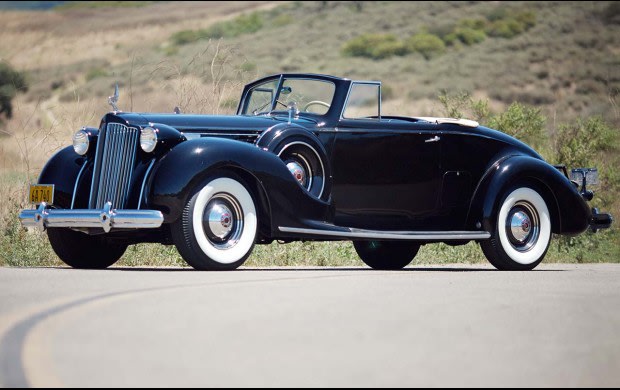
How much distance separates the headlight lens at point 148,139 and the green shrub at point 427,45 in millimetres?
52303

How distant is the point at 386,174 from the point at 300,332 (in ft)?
19.2

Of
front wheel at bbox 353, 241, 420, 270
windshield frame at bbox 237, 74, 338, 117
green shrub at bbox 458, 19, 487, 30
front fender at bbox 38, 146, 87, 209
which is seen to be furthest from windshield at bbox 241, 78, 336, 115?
green shrub at bbox 458, 19, 487, 30

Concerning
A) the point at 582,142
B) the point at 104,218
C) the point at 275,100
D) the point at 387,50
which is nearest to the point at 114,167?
the point at 104,218

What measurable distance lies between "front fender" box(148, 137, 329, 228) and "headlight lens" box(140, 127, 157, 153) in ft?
0.58

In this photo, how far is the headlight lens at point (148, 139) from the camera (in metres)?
11.0

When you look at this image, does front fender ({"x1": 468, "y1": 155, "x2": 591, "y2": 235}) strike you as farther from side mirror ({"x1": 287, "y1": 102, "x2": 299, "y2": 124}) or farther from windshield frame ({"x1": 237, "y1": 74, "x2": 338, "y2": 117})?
side mirror ({"x1": 287, "y1": 102, "x2": 299, "y2": 124})

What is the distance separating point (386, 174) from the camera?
1266cm

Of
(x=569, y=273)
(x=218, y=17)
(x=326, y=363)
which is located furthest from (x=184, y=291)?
(x=218, y=17)

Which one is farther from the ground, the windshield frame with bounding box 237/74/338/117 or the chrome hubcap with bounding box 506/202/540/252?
the windshield frame with bounding box 237/74/338/117

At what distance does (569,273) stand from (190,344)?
655 cm

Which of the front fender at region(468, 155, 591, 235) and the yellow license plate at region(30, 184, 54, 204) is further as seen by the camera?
the front fender at region(468, 155, 591, 235)

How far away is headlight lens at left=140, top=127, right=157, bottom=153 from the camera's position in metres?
11.0

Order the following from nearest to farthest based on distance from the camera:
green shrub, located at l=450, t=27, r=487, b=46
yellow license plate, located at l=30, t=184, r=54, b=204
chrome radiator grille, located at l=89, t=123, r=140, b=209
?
chrome radiator grille, located at l=89, t=123, r=140, b=209, yellow license plate, located at l=30, t=184, r=54, b=204, green shrub, located at l=450, t=27, r=487, b=46

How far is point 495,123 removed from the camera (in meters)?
20.3
